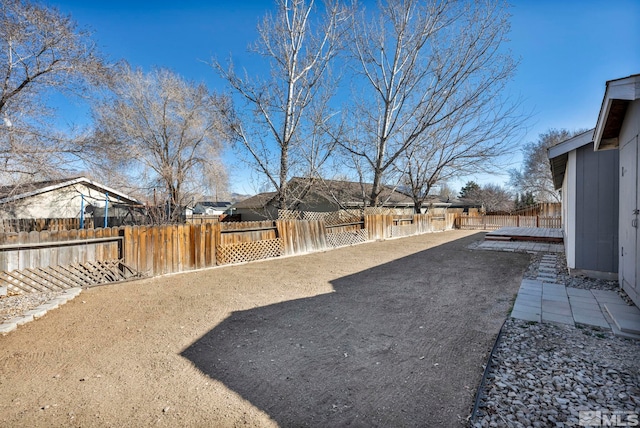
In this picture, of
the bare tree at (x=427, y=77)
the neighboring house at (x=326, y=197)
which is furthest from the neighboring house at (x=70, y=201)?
the bare tree at (x=427, y=77)

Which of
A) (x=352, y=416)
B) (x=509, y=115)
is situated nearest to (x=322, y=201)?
(x=509, y=115)

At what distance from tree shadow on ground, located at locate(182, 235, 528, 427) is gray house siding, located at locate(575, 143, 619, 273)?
1.47 m

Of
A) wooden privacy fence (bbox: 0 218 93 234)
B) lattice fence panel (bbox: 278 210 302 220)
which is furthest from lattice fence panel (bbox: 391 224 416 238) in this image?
wooden privacy fence (bbox: 0 218 93 234)

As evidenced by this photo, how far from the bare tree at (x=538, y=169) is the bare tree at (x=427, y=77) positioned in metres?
18.8

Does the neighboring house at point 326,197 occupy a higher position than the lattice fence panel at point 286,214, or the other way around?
the neighboring house at point 326,197

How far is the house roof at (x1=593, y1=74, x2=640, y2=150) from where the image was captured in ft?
10.2

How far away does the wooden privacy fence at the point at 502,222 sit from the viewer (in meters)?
17.6

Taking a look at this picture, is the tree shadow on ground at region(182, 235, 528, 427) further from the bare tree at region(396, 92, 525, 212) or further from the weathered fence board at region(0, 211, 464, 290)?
the bare tree at region(396, 92, 525, 212)

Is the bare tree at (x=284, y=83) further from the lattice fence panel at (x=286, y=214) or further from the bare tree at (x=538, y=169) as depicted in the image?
the bare tree at (x=538, y=169)

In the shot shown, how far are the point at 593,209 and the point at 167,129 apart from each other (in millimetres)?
17249

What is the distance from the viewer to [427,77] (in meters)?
12.8

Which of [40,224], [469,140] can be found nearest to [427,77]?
[469,140]

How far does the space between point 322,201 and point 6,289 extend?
14.6m

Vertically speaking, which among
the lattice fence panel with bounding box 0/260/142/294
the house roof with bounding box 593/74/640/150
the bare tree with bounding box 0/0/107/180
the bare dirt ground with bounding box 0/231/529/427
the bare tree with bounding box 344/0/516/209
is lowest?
the bare dirt ground with bounding box 0/231/529/427
